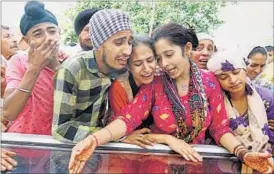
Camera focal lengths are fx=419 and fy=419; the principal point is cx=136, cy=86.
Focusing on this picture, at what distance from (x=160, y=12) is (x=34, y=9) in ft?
1.26

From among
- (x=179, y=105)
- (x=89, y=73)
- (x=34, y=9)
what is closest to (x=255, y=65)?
(x=179, y=105)

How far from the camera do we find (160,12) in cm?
A: 132

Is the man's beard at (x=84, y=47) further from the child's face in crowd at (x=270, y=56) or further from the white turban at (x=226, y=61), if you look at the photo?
the child's face in crowd at (x=270, y=56)

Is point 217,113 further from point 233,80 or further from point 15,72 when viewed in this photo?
point 15,72

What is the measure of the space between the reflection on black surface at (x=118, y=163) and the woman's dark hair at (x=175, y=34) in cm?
34

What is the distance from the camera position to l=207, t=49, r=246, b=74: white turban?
1.27 meters

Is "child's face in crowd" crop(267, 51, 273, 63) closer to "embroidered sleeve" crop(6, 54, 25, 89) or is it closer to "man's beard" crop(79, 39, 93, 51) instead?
"man's beard" crop(79, 39, 93, 51)

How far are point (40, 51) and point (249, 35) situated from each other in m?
0.68

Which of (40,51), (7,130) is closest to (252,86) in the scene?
(40,51)

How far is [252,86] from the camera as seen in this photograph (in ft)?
4.37

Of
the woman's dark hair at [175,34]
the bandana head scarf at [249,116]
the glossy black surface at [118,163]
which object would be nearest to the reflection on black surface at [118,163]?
the glossy black surface at [118,163]

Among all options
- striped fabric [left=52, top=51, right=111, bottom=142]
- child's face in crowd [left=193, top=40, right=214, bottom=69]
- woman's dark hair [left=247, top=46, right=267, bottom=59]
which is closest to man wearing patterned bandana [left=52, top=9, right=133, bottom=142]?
striped fabric [left=52, top=51, right=111, bottom=142]

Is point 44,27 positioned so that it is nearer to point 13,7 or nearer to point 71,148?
point 13,7

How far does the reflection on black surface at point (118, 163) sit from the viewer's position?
1.08 m
